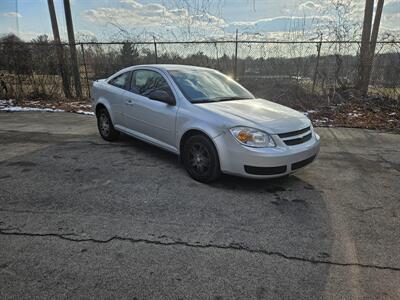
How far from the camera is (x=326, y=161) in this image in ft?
17.6

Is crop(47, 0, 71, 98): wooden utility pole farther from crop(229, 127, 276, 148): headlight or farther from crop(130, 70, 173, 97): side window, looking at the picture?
crop(229, 127, 276, 148): headlight

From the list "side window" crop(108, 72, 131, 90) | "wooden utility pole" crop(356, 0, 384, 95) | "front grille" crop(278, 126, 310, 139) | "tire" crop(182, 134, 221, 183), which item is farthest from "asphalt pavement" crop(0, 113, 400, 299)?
"wooden utility pole" crop(356, 0, 384, 95)

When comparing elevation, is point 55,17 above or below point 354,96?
above

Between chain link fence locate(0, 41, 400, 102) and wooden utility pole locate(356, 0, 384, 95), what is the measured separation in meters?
0.18

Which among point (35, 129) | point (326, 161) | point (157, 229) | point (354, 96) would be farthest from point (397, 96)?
point (35, 129)

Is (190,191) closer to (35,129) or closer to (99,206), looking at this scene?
(99,206)

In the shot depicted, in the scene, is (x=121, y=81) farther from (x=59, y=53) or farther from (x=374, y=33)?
(x=374, y=33)

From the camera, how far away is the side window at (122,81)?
5.63 meters

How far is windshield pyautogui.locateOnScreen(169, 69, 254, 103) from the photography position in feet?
15.1

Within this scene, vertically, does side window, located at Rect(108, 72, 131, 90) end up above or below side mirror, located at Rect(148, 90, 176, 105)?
above

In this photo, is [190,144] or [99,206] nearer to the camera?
[99,206]

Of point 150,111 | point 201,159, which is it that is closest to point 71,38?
point 150,111

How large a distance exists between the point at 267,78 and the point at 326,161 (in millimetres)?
5927

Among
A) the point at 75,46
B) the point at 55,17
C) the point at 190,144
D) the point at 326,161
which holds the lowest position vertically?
the point at 326,161
